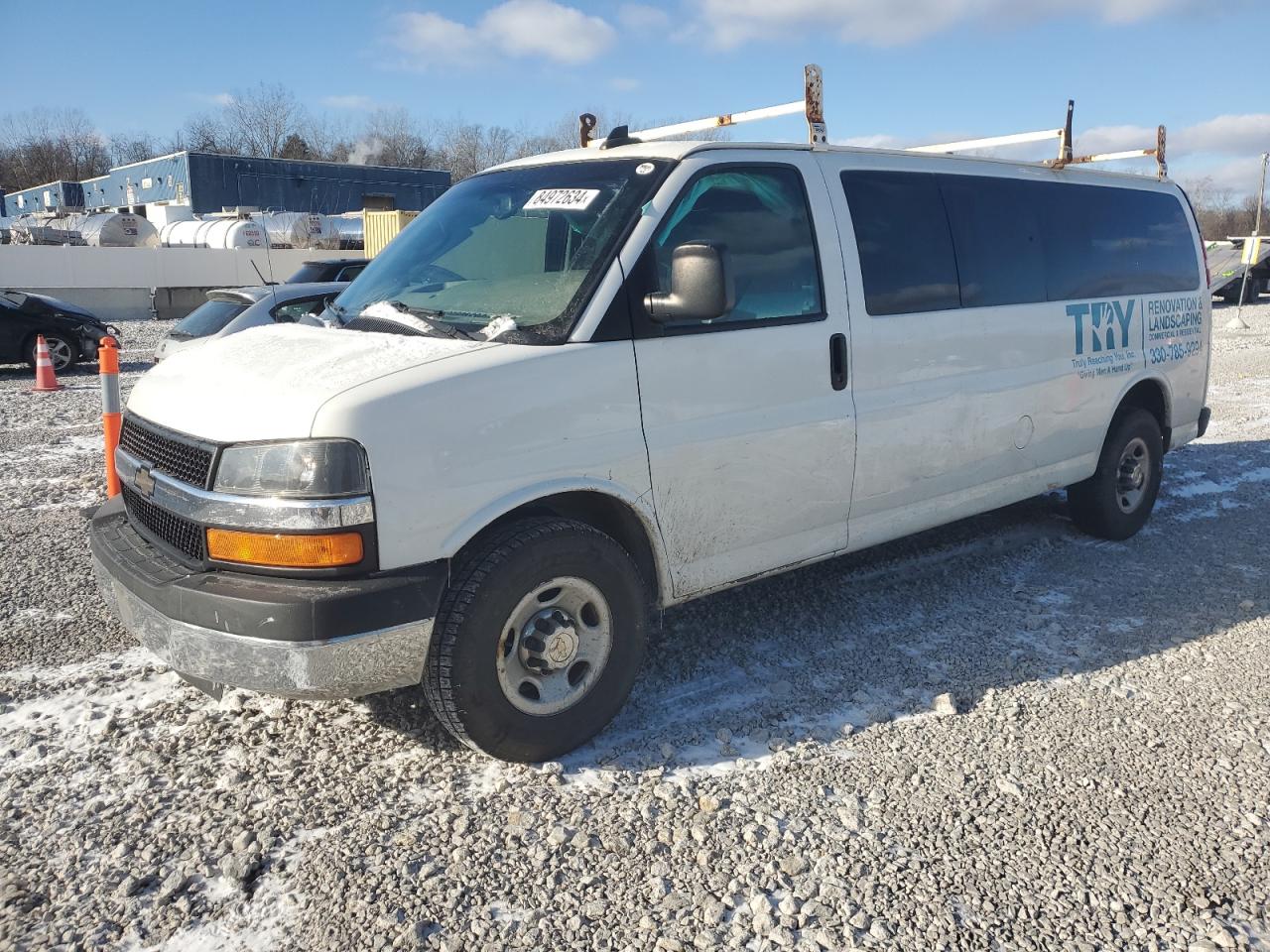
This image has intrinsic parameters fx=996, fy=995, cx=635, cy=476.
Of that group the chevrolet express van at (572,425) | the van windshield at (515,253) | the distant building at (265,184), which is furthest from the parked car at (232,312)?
the distant building at (265,184)

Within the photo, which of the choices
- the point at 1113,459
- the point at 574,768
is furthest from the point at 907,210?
the point at 574,768

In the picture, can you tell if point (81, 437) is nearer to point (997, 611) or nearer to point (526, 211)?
point (526, 211)

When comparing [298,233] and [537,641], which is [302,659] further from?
[298,233]

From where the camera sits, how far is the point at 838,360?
4.18 meters

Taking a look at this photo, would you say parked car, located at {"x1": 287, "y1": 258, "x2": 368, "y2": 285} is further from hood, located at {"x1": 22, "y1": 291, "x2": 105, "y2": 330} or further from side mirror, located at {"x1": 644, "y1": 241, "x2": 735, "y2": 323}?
side mirror, located at {"x1": 644, "y1": 241, "x2": 735, "y2": 323}

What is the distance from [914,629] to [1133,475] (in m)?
2.47

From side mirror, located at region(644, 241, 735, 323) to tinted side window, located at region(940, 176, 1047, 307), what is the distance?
185 centimetres

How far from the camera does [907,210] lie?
4609 mm

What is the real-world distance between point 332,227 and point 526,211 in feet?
123

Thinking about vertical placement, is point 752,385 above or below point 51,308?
below

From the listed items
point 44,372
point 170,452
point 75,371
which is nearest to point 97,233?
point 75,371

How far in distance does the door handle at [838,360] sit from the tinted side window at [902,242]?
252mm

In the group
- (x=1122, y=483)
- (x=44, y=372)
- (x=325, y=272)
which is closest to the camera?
(x=1122, y=483)

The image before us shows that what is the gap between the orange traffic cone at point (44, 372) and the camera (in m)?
12.8
